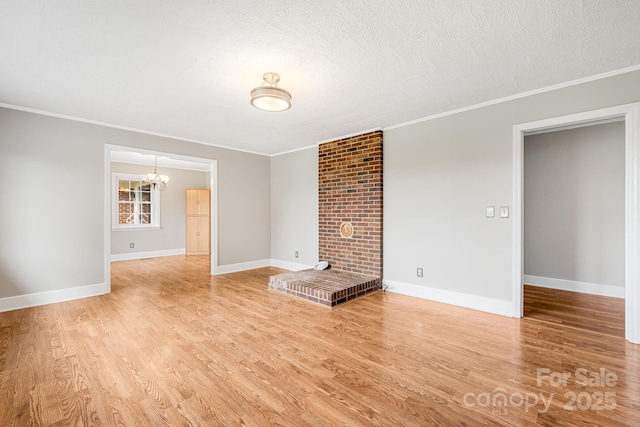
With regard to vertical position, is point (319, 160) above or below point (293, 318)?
above

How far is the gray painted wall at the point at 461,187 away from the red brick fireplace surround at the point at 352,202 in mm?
169

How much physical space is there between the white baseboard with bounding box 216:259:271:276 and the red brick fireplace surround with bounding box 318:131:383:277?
1.56 meters

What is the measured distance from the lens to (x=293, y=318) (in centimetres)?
313

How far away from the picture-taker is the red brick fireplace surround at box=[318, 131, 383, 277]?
436 cm

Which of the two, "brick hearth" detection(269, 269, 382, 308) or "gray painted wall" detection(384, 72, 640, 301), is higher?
"gray painted wall" detection(384, 72, 640, 301)

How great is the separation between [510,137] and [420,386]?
111 inches

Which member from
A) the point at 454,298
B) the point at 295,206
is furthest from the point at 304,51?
the point at 295,206

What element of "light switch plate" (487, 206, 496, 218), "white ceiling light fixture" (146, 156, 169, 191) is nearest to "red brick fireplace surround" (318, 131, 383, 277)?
"light switch plate" (487, 206, 496, 218)

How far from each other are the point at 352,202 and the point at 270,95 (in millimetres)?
2503

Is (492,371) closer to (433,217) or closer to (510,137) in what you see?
(433,217)

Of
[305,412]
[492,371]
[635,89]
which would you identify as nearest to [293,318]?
[305,412]

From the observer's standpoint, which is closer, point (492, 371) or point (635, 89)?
point (492, 371)

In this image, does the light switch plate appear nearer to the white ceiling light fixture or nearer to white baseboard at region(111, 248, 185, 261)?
the white ceiling light fixture

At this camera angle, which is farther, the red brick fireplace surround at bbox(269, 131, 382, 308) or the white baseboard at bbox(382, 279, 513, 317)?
the red brick fireplace surround at bbox(269, 131, 382, 308)
